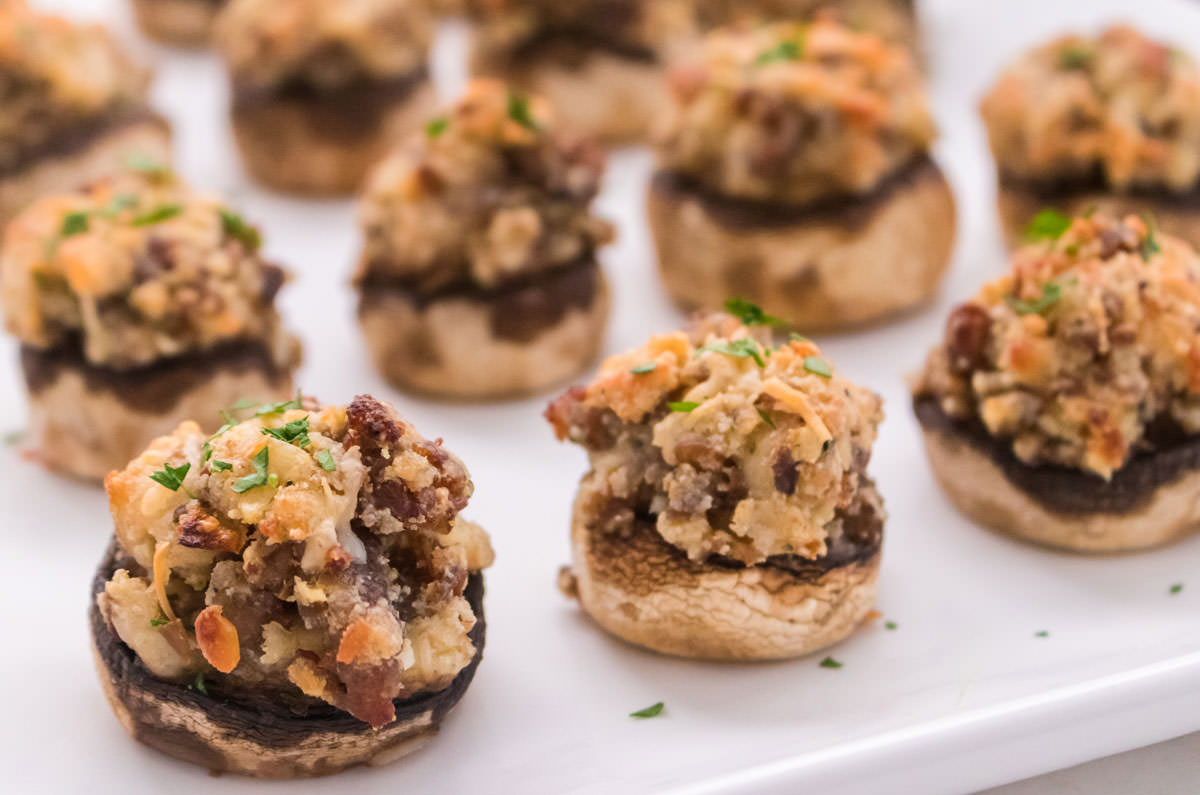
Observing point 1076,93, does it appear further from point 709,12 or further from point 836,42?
point 709,12

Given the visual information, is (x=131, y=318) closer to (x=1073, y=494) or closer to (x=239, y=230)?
(x=239, y=230)

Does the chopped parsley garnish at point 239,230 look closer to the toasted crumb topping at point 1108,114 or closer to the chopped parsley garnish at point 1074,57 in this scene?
the toasted crumb topping at point 1108,114

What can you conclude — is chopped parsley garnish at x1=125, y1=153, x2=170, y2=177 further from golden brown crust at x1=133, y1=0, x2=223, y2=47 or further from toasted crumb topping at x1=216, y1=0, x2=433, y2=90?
golden brown crust at x1=133, y1=0, x2=223, y2=47

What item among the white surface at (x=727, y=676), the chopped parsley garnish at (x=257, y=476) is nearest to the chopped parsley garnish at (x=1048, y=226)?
the white surface at (x=727, y=676)

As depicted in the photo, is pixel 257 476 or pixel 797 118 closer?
pixel 257 476

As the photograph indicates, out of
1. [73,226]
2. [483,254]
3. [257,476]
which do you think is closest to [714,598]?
[257,476]

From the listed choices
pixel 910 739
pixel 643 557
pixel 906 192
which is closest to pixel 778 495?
pixel 643 557
